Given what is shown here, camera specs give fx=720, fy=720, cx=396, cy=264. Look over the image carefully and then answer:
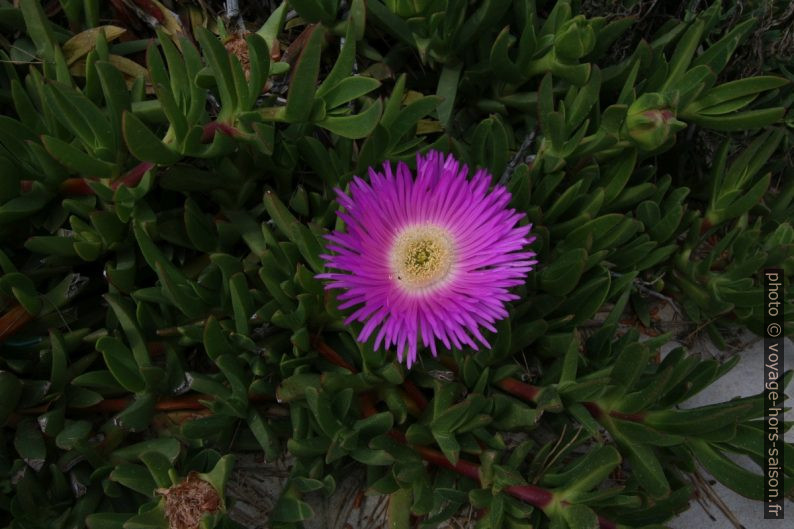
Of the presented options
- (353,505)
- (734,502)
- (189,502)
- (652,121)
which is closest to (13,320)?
(189,502)

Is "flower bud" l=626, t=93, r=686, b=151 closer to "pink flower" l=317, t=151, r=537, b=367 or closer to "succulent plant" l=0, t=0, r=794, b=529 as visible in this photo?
"succulent plant" l=0, t=0, r=794, b=529

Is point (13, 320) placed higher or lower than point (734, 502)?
lower

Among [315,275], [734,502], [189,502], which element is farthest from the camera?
[734,502]

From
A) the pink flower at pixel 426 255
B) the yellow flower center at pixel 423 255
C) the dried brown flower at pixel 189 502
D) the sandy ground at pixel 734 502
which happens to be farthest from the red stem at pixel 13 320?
the sandy ground at pixel 734 502

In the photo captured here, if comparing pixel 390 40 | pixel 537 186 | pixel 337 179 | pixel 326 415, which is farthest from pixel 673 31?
pixel 326 415

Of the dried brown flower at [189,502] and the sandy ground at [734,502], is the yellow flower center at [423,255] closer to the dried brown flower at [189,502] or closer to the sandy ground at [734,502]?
the dried brown flower at [189,502]

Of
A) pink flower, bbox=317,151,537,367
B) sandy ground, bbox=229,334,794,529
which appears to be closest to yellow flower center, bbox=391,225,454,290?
pink flower, bbox=317,151,537,367

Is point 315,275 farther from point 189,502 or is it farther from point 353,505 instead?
point 353,505

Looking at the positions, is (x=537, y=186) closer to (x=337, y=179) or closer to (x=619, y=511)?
(x=337, y=179)
